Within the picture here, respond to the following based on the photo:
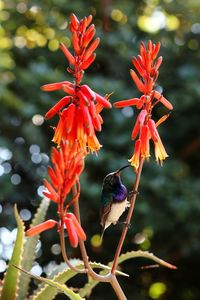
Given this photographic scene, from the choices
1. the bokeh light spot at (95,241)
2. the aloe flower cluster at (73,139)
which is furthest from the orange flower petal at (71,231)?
the bokeh light spot at (95,241)

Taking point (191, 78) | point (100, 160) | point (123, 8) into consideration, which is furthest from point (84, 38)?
point (123, 8)

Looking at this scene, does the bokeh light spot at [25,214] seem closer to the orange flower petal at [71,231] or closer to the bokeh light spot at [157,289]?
the bokeh light spot at [157,289]

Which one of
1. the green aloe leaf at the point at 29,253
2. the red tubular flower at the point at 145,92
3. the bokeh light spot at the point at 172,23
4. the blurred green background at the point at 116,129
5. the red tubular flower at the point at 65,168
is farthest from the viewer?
the bokeh light spot at the point at 172,23

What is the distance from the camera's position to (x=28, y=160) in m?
2.96

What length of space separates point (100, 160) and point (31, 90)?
0.45m

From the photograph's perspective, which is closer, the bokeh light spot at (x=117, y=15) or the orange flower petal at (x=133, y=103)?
the orange flower petal at (x=133, y=103)

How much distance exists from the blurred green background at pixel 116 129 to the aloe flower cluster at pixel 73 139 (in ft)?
5.87

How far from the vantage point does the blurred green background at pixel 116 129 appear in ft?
9.38

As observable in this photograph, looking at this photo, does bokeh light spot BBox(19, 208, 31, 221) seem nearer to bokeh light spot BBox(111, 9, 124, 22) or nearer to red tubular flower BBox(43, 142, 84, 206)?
bokeh light spot BBox(111, 9, 124, 22)

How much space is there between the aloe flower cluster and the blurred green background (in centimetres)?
179

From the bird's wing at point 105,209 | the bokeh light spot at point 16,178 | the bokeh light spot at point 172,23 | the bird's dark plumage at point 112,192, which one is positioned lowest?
the bird's wing at point 105,209

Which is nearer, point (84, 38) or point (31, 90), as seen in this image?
point (84, 38)

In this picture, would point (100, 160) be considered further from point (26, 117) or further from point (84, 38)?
point (84, 38)

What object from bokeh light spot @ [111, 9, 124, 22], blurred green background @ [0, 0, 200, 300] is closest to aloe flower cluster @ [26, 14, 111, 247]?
blurred green background @ [0, 0, 200, 300]
